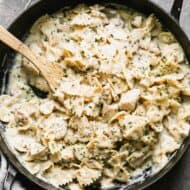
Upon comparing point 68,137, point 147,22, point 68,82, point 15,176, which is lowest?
point 15,176

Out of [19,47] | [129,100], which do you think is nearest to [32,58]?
[19,47]

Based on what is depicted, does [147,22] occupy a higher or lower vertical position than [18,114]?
higher

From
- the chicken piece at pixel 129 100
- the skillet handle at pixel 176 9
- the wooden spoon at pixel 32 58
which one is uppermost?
the skillet handle at pixel 176 9

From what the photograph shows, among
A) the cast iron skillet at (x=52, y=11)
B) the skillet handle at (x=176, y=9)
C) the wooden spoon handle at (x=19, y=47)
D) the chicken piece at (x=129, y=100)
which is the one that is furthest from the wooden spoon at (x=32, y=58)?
the skillet handle at (x=176, y=9)

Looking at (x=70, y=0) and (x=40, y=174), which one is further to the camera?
(x=70, y=0)

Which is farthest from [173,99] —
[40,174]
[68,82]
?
[40,174]

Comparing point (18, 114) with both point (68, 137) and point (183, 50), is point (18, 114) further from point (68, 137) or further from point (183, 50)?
point (183, 50)

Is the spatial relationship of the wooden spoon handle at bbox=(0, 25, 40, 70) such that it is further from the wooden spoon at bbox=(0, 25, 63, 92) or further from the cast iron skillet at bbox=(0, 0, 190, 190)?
the cast iron skillet at bbox=(0, 0, 190, 190)

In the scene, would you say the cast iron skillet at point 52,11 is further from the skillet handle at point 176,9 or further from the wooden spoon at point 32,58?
the wooden spoon at point 32,58
